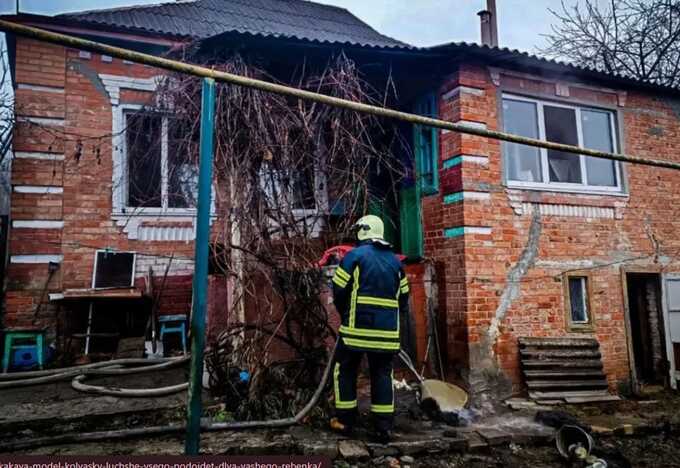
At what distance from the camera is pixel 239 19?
32.3 feet

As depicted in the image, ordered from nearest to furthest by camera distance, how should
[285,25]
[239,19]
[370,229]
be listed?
A: [370,229]
[239,19]
[285,25]

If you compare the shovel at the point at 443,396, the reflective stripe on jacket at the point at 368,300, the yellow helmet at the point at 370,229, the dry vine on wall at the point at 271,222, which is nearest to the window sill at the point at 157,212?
the dry vine on wall at the point at 271,222

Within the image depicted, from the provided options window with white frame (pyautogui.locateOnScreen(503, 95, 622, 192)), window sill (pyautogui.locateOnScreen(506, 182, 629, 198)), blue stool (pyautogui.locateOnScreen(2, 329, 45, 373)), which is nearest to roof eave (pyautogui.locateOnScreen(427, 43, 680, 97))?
window with white frame (pyautogui.locateOnScreen(503, 95, 622, 192))

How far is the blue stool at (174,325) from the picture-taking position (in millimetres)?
6664

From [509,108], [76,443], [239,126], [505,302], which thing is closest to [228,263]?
[239,126]

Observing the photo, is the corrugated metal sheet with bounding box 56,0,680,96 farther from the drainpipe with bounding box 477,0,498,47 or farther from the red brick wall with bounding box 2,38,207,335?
the drainpipe with bounding box 477,0,498,47

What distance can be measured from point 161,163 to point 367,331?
4.33m

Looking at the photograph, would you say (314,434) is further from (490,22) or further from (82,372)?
(490,22)

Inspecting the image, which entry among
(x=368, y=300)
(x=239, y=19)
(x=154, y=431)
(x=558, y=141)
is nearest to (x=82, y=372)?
(x=154, y=431)

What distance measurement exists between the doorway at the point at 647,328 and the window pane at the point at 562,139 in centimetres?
181

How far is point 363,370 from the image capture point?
5508 mm

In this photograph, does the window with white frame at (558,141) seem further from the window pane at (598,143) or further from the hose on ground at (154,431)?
the hose on ground at (154,431)

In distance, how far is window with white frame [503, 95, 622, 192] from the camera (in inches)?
242

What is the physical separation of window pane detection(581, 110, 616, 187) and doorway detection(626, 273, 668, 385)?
4.98 ft
